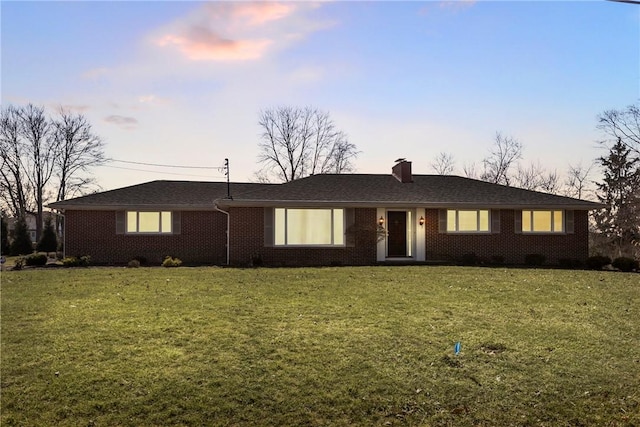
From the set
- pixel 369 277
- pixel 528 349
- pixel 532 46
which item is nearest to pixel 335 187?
pixel 369 277

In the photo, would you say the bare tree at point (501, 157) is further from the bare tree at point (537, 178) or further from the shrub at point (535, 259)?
the shrub at point (535, 259)

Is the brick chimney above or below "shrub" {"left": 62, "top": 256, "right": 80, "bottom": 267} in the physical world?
above

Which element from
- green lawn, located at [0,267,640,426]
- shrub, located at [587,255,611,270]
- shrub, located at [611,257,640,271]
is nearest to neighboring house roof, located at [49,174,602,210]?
shrub, located at [587,255,611,270]

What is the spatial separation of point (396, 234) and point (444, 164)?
29.8m

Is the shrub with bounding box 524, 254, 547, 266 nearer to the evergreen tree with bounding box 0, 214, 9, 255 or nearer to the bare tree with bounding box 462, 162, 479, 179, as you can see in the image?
the bare tree with bounding box 462, 162, 479, 179

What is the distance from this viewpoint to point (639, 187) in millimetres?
34531

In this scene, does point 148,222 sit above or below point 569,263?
above

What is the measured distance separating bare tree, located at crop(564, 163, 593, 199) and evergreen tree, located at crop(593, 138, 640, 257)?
7.54ft

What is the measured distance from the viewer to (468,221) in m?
20.4

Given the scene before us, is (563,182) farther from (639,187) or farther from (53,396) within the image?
(53,396)

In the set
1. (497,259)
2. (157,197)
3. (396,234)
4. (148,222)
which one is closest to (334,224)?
(396,234)

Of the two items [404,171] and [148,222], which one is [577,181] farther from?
[148,222]

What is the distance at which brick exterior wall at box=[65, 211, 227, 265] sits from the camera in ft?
70.1

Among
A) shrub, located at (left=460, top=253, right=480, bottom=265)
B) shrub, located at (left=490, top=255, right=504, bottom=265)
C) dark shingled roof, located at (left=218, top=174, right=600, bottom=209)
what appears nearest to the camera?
shrub, located at (left=460, top=253, right=480, bottom=265)
